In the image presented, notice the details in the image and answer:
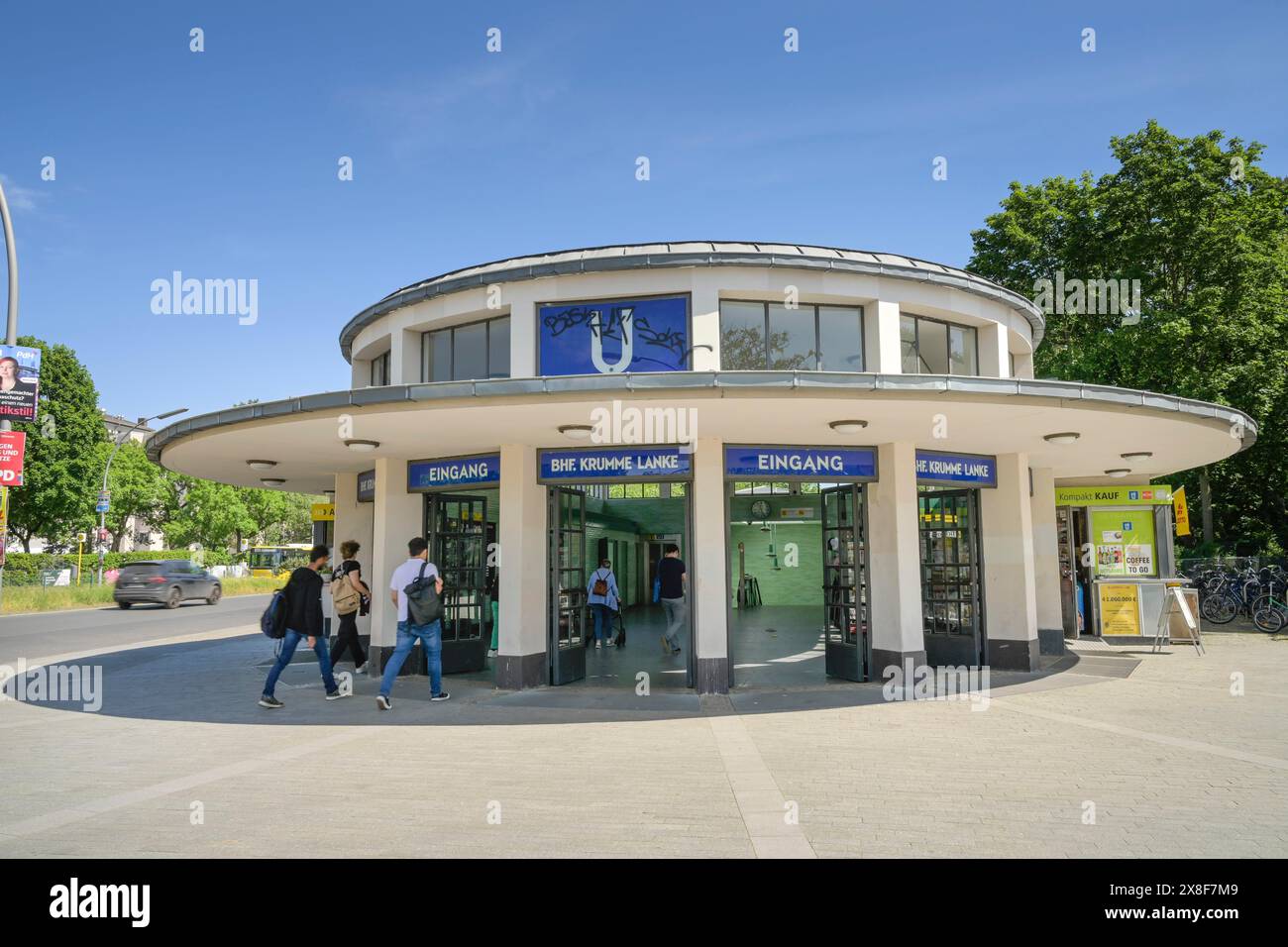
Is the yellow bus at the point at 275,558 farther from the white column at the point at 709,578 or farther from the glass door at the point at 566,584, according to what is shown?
the white column at the point at 709,578

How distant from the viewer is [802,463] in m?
9.92

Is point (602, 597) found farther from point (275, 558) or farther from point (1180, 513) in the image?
point (275, 558)

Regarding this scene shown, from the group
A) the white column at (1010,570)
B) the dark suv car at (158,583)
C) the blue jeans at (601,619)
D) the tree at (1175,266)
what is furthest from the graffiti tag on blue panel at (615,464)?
the dark suv car at (158,583)

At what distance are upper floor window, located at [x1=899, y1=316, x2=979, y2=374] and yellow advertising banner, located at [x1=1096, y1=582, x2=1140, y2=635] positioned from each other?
18.9ft

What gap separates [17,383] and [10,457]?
1014 mm

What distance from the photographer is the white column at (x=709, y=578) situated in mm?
Result: 9633

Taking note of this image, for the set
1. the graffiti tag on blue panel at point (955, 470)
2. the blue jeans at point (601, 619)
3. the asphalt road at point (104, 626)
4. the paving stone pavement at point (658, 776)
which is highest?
the graffiti tag on blue panel at point (955, 470)

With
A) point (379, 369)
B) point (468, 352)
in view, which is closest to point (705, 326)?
point (468, 352)

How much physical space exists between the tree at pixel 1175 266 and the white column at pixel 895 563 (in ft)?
52.3

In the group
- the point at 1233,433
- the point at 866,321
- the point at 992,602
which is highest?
the point at 866,321

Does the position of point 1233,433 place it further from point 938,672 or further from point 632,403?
point 632,403
